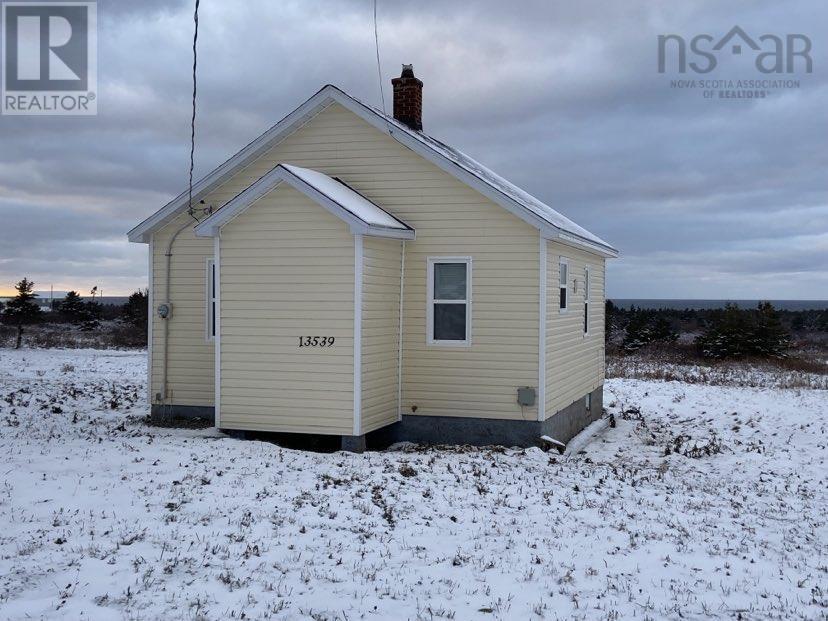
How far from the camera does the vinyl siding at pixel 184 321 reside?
14.8 meters

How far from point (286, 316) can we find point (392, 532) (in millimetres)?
5214

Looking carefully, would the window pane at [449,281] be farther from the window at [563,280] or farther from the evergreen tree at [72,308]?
the evergreen tree at [72,308]

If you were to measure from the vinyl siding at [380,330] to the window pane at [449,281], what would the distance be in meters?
0.73

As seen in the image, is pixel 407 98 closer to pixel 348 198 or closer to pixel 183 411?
pixel 348 198

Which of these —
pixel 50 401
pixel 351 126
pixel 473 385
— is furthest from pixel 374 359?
pixel 50 401

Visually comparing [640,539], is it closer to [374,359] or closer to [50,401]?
[374,359]

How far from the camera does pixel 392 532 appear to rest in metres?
8.00

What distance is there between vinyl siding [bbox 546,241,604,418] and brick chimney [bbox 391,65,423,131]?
4.64m

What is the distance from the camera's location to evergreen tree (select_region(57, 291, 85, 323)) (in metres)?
55.8

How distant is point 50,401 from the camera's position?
16.8 m

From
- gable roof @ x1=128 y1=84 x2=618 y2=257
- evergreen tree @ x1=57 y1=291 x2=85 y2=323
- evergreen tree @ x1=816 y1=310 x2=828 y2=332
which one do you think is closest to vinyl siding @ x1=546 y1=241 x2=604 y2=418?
gable roof @ x1=128 y1=84 x2=618 y2=257

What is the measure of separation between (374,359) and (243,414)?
243 centimetres

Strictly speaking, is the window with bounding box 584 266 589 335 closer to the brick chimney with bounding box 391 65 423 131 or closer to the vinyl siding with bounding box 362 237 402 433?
the brick chimney with bounding box 391 65 423 131

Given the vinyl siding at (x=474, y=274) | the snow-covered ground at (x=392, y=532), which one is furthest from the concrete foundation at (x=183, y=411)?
the vinyl siding at (x=474, y=274)
